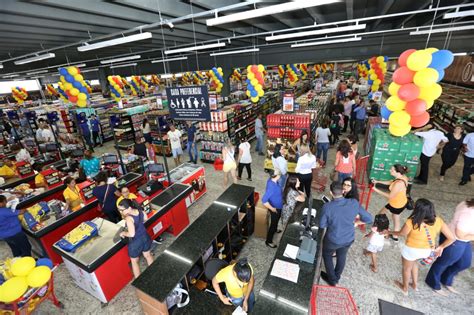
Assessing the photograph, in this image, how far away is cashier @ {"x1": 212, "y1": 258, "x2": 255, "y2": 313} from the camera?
7.76ft

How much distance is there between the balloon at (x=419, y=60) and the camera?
3.84 meters

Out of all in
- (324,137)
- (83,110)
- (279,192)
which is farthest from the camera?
(83,110)

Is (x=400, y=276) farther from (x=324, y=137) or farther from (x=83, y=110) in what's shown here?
(x=83, y=110)

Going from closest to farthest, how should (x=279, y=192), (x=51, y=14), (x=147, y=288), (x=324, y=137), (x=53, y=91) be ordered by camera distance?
(x=147, y=288) → (x=279, y=192) → (x=51, y=14) → (x=324, y=137) → (x=53, y=91)

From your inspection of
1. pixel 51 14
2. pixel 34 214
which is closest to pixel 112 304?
pixel 34 214

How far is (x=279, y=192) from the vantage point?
13.1 feet

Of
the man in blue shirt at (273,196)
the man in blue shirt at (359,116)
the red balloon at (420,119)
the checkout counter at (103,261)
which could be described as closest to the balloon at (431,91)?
the red balloon at (420,119)

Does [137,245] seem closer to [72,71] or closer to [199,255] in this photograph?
[199,255]

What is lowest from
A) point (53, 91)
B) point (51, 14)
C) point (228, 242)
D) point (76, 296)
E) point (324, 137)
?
point (76, 296)

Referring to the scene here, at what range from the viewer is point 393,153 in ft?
19.5

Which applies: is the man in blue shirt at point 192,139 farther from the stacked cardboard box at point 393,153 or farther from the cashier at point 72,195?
the stacked cardboard box at point 393,153

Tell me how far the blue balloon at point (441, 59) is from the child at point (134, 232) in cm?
571

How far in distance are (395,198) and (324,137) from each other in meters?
3.40

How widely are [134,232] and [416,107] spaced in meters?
5.59
